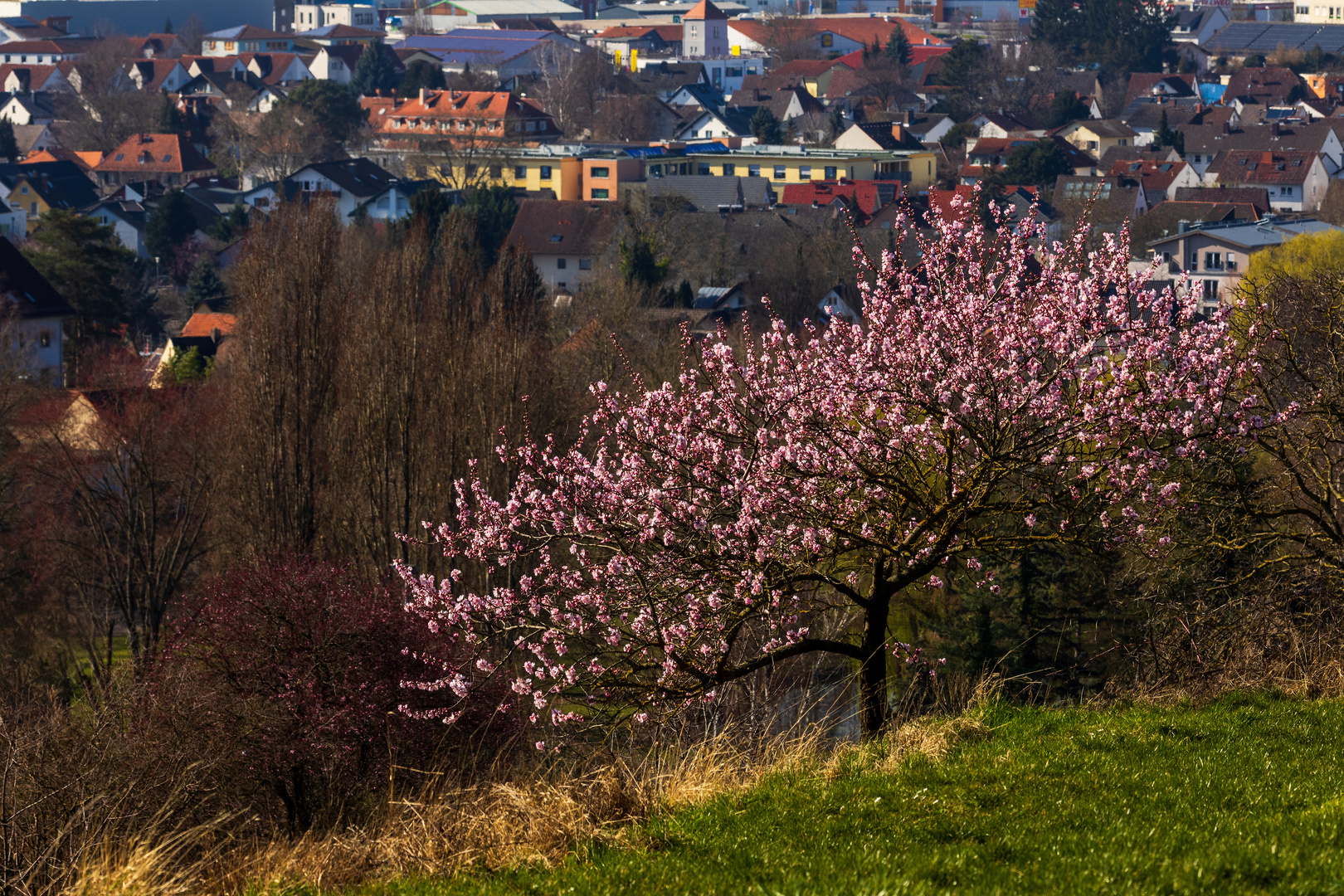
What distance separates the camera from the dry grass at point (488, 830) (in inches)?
268

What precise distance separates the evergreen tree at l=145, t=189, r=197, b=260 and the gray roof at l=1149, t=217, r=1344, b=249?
45855mm

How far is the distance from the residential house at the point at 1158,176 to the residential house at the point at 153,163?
58452mm

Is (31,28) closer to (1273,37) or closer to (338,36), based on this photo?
(338,36)

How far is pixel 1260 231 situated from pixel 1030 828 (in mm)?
64935

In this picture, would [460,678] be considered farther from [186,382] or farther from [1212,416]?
[186,382]

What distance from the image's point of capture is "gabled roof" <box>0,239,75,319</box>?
156 ft

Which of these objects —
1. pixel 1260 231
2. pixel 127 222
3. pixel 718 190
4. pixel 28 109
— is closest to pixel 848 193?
pixel 718 190

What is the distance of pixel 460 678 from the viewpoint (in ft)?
33.1

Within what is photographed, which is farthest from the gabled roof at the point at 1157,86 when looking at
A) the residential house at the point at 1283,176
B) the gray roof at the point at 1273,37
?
the residential house at the point at 1283,176

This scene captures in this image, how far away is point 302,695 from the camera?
15.1 m

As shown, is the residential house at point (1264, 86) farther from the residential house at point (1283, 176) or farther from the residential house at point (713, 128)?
the residential house at point (713, 128)

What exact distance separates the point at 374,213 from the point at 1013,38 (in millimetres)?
92905

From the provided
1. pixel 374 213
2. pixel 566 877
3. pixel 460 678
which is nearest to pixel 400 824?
pixel 566 877

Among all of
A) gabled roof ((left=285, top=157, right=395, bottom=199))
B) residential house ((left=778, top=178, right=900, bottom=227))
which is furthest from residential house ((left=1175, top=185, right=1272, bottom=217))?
gabled roof ((left=285, top=157, right=395, bottom=199))
